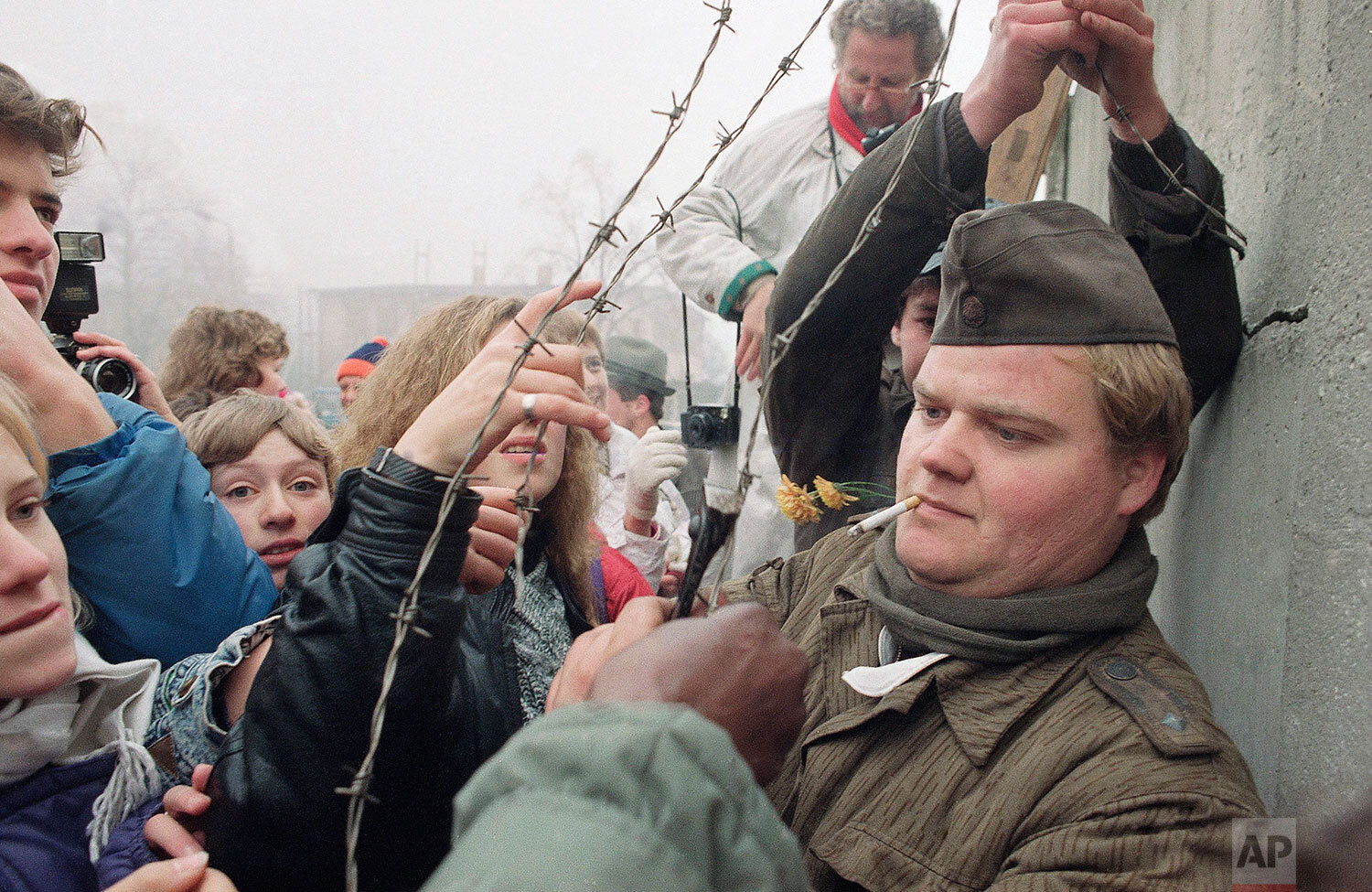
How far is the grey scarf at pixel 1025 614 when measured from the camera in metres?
1.56

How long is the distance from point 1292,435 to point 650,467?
65.2 inches

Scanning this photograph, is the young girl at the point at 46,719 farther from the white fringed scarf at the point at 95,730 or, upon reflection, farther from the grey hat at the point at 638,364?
the grey hat at the point at 638,364

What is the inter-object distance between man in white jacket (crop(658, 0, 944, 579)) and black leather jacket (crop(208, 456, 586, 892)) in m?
A: 1.66

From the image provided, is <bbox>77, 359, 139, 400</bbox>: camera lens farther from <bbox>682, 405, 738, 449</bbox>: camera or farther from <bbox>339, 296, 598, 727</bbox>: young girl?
<bbox>682, 405, 738, 449</bbox>: camera

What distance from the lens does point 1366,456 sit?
1410mm

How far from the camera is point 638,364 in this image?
607cm

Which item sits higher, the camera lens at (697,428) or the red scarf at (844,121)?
the red scarf at (844,121)

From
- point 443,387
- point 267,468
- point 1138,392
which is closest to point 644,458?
point 443,387

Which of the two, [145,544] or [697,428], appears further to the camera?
[697,428]

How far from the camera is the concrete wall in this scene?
145cm

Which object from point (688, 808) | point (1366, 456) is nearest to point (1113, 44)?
point (1366, 456)

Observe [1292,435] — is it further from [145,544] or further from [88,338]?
[88,338]

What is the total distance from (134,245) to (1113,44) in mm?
12975

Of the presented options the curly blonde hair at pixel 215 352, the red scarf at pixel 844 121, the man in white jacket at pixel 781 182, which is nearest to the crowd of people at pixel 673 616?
the man in white jacket at pixel 781 182
